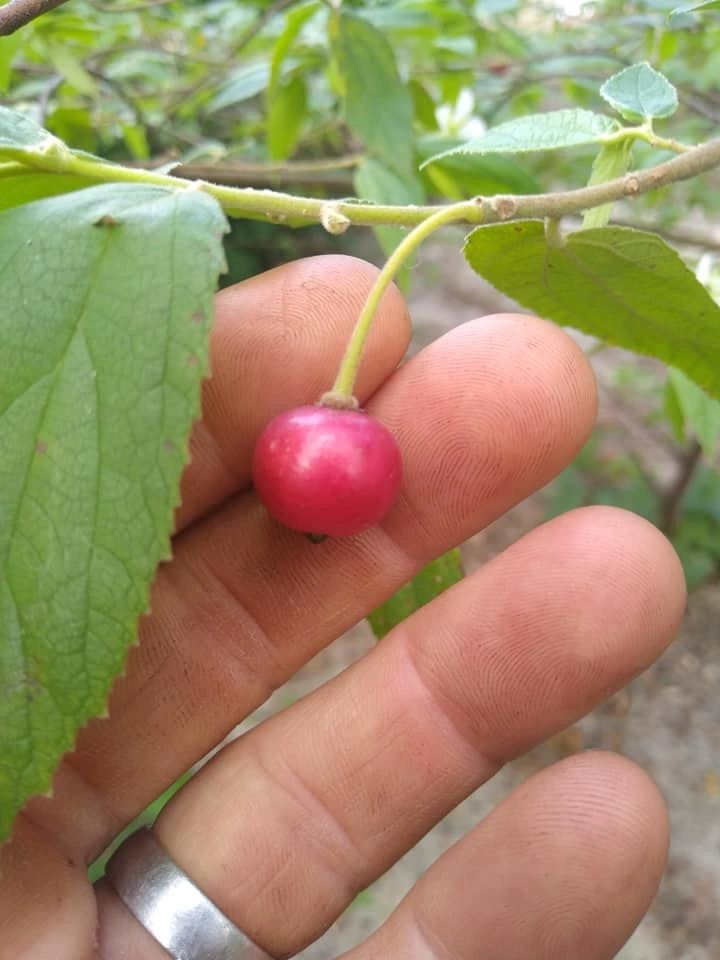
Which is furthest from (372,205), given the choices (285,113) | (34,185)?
(285,113)

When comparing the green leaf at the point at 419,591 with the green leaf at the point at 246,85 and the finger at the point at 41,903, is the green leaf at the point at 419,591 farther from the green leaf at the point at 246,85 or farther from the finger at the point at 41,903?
the green leaf at the point at 246,85

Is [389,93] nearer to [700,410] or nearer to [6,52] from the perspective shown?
[6,52]

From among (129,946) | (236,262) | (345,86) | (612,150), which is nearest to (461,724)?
(129,946)

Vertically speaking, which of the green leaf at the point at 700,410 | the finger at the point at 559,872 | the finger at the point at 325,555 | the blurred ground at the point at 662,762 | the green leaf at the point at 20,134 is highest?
the green leaf at the point at 20,134

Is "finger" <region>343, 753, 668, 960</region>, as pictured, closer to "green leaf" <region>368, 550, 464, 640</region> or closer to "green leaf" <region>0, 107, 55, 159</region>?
"green leaf" <region>368, 550, 464, 640</region>

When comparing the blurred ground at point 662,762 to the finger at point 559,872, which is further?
the blurred ground at point 662,762

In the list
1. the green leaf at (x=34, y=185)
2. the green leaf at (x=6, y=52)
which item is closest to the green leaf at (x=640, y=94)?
the green leaf at (x=34, y=185)
